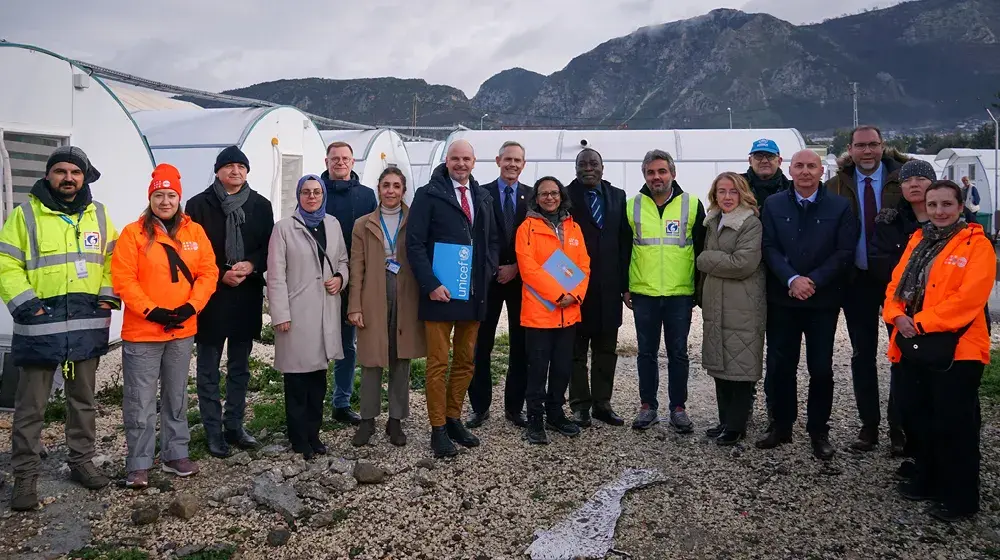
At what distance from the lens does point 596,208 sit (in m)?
5.27

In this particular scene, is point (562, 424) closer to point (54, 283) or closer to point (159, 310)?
point (159, 310)

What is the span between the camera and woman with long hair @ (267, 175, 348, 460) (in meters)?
4.62

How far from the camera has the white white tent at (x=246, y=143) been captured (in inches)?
473

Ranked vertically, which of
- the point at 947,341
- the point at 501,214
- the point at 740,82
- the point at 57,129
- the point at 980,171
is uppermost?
the point at 740,82

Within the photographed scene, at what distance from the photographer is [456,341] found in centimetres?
486

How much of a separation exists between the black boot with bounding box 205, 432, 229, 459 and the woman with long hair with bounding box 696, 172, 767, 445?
11.2 feet

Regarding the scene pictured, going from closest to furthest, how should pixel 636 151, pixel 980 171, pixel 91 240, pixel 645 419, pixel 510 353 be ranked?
pixel 91 240, pixel 645 419, pixel 510 353, pixel 636 151, pixel 980 171

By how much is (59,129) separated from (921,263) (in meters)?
7.92

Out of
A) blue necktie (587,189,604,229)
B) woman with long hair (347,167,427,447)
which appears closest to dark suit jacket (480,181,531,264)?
blue necktie (587,189,604,229)

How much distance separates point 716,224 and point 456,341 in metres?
2.06

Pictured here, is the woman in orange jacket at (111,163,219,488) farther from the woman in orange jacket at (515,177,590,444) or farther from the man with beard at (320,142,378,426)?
the woman in orange jacket at (515,177,590,444)

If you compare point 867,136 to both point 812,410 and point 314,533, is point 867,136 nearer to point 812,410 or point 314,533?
point 812,410

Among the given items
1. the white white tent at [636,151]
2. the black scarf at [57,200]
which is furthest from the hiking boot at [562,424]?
the white white tent at [636,151]

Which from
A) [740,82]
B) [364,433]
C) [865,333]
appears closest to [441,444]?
[364,433]
